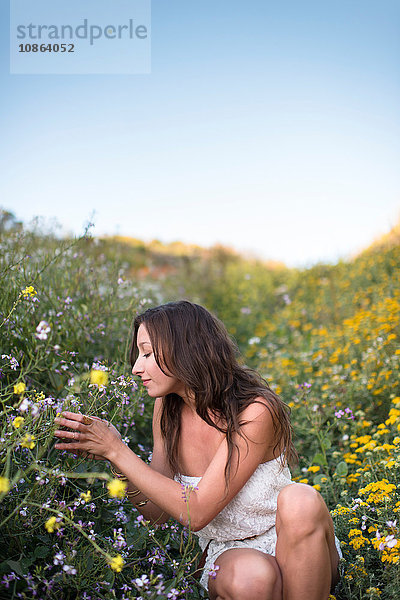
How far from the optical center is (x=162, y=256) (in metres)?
9.24

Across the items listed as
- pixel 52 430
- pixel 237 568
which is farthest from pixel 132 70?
pixel 237 568

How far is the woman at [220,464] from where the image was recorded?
1465 millimetres

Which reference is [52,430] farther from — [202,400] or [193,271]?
[193,271]

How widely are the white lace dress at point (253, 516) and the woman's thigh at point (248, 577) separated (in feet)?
0.43

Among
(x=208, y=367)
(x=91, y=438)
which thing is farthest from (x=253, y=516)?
(x=91, y=438)

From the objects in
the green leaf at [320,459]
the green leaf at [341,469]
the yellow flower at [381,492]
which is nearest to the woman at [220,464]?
the yellow flower at [381,492]

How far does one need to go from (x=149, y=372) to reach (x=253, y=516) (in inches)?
22.9

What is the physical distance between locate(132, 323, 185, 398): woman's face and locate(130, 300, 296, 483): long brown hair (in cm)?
2

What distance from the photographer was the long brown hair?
Answer: 5.44ft

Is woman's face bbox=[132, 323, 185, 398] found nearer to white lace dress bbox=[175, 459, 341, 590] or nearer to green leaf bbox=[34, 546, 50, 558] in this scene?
white lace dress bbox=[175, 459, 341, 590]

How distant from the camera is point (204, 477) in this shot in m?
1.55

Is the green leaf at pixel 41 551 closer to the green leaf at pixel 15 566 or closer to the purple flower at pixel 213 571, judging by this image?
the green leaf at pixel 15 566

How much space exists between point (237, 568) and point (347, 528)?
603 mm

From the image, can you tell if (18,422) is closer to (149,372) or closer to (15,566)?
(15,566)
